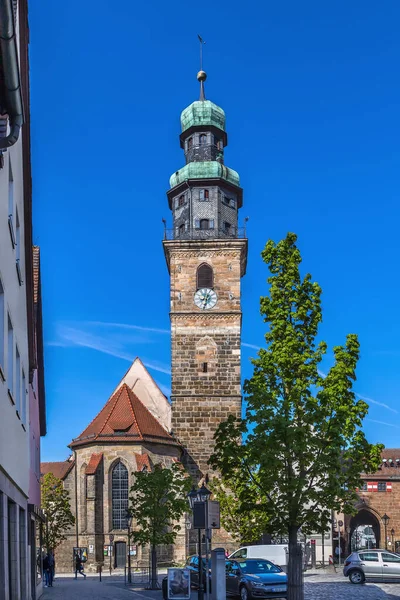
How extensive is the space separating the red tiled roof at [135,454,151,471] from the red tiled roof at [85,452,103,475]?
2.24 metres

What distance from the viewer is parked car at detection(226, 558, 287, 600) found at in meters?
24.6

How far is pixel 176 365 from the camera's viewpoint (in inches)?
2124

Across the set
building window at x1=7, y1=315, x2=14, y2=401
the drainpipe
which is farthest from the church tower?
the drainpipe

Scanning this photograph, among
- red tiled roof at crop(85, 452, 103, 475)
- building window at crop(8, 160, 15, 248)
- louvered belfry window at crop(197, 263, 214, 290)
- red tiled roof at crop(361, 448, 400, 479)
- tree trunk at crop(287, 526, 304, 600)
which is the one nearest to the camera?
building window at crop(8, 160, 15, 248)

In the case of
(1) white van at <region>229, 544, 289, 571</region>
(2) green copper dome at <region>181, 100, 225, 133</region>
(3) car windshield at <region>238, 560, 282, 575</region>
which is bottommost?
(1) white van at <region>229, 544, 289, 571</region>

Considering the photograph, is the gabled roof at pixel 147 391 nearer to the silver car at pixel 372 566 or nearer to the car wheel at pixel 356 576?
the silver car at pixel 372 566

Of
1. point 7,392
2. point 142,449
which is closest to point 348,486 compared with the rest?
point 7,392

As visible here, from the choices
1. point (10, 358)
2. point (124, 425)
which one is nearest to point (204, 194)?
point (124, 425)

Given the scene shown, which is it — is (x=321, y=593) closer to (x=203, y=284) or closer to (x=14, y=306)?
(x=14, y=306)

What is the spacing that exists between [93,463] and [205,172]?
1957cm

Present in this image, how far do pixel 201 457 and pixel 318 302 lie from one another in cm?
3518

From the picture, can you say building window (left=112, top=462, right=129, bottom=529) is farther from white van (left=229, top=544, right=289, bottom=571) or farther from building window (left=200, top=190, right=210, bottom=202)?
building window (left=200, top=190, right=210, bottom=202)

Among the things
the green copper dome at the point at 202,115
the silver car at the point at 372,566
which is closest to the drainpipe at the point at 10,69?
the silver car at the point at 372,566

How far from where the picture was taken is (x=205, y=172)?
56000mm
